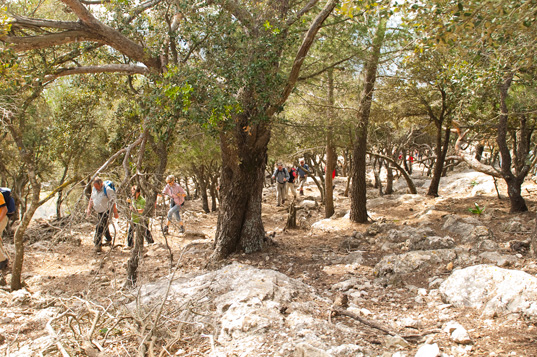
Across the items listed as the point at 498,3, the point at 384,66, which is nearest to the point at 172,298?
the point at 498,3

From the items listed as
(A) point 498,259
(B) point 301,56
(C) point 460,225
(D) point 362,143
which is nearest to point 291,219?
(D) point 362,143

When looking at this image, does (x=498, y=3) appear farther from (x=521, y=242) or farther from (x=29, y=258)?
(x=29, y=258)

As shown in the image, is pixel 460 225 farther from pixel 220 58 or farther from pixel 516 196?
pixel 220 58

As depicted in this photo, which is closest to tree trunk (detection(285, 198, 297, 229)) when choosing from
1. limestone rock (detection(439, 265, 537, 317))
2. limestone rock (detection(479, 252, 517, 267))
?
limestone rock (detection(479, 252, 517, 267))

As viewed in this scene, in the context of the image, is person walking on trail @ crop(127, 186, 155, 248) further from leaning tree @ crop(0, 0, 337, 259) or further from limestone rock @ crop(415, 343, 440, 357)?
limestone rock @ crop(415, 343, 440, 357)

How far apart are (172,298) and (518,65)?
609 centimetres

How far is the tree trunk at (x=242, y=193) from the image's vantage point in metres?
6.61

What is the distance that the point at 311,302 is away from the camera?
171 inches

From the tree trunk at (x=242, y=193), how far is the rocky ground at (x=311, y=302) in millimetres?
335

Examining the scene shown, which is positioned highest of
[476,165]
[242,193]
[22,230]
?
[476,165]

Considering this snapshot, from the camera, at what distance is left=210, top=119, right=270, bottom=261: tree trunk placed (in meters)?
6.61

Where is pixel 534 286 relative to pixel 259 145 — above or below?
below

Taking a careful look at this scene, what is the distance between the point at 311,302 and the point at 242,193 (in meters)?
2.91

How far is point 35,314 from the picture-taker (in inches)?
204
